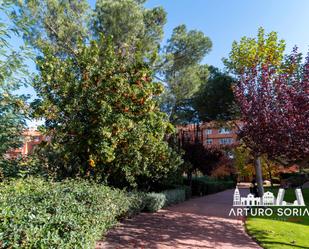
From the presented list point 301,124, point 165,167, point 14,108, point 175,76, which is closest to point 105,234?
point 14,108

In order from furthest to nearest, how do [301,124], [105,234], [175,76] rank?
[175,76] → [105,234] → [301,124]

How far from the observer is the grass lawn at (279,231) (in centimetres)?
786

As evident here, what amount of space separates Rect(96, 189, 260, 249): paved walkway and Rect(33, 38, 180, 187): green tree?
2.19 meters

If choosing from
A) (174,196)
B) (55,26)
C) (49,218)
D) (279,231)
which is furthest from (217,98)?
(49,218)

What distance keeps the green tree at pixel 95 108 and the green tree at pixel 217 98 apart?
947 centimetres

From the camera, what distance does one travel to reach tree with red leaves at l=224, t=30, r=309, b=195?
7305 mm

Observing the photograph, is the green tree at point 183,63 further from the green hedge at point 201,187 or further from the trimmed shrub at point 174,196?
the green hedge at point 201,187

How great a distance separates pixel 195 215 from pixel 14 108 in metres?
7.90

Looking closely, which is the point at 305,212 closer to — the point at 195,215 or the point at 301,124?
the point at 195,215

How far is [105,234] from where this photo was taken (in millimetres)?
7629

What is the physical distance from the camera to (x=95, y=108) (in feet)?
30.5

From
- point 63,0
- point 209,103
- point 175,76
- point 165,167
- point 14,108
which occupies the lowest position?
point 165,167

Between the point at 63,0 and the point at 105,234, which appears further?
the point at 63,0

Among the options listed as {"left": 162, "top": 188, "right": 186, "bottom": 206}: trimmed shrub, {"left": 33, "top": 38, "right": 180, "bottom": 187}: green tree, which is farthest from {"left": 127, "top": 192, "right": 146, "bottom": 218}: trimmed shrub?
{"left": 162, "top": 188, "right": 186, "bottom": 206}: trimmed shrub
